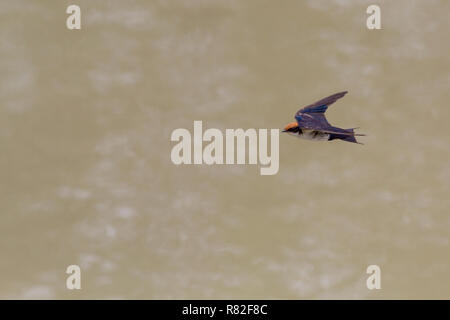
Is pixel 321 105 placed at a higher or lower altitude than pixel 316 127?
higher

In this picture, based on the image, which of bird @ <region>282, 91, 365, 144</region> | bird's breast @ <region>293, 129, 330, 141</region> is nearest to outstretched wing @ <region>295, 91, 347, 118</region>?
bird @ <region>282, 91, 365, 144</region>

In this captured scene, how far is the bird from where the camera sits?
55688 millimetres

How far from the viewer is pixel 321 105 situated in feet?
190

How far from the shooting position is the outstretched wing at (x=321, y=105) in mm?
57594

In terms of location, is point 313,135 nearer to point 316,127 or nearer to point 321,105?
point 316,127

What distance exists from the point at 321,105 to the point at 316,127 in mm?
2624

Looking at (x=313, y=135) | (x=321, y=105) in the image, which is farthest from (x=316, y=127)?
(x=321, y=105)

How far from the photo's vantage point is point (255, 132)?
61.1 m

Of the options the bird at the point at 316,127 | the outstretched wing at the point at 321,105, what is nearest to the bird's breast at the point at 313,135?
the bird at the point at 316,127

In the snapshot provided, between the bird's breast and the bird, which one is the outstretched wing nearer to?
the bird

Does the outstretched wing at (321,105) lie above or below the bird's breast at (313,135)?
above

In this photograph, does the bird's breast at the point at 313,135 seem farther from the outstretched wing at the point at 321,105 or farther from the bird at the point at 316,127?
the outstretched wing at the point at 321,105
